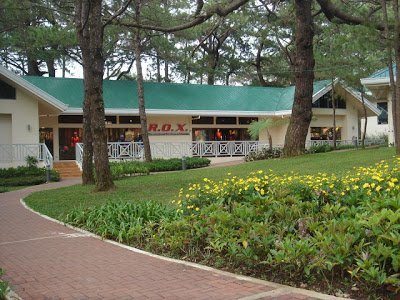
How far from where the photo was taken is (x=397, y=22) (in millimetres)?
14727

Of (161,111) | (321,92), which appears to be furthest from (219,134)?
(321,92)

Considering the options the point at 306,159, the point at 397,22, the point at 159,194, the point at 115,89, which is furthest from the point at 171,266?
the point at 115,89

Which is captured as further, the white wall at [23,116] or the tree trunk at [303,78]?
the white wall at [23,116]

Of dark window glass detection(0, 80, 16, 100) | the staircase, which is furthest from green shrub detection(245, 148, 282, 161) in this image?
dark window glass detection(0, 80, 16, 100)

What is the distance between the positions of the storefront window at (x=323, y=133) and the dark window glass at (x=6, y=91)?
21131 millimetres

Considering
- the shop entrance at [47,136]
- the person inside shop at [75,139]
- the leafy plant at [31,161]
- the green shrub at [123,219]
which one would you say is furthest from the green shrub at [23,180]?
the green shrub at [123,219]

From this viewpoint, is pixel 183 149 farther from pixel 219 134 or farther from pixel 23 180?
pixel 23 180

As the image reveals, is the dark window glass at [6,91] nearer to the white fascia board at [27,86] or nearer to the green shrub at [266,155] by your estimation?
the white fascia board at [27,86]

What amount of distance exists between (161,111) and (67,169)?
23.6ft

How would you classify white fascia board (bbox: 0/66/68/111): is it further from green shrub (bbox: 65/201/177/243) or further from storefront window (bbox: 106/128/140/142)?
green shrub (bbox: 65/201/177/243)

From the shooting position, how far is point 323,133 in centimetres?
3656

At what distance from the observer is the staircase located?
2412cm

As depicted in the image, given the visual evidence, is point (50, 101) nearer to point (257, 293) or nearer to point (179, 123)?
point (179, 123)

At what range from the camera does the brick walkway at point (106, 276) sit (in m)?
5.00
